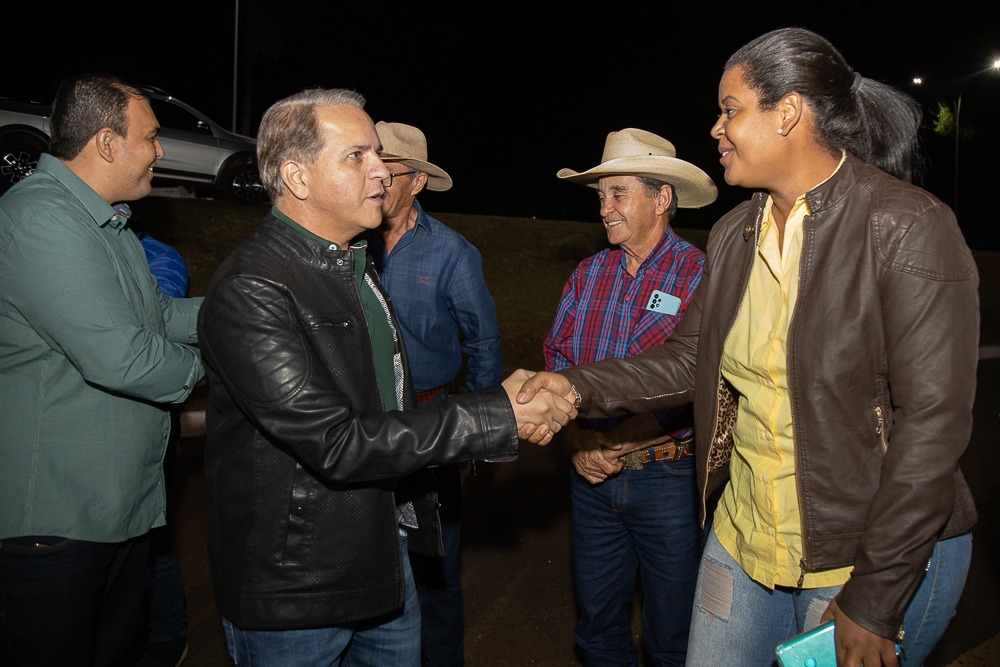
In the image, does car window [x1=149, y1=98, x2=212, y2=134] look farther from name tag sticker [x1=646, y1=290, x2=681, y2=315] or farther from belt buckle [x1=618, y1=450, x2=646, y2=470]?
belt buckle [x1=618, y1=450, x2=646, y2=470]

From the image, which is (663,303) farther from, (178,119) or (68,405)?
(178,119)

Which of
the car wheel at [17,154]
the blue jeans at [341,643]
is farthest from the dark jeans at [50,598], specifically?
the car wheel at [17,154]

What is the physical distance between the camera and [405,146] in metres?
4.41

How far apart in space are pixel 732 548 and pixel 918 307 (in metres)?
0.98

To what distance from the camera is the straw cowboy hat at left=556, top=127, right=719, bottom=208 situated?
3.66m

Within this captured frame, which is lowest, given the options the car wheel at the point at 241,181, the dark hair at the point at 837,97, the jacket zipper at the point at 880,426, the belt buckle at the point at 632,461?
the car wheel at the point at 241,181

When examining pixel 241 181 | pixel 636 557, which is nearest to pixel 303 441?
pixel 636 557

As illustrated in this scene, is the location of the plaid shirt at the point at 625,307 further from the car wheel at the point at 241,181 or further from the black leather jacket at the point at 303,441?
the car wheel at the point at 241,181

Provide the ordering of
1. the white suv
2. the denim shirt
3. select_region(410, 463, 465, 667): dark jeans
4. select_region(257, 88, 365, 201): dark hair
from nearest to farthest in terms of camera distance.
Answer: select_region(257, 88, 365, 201): dark hair, select_region(410, 463, 465, 667): dark jeans, the denim shirt, the white suv

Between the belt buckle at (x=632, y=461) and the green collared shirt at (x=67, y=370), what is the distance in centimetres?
183

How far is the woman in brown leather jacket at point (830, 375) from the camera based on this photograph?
1.95 meters

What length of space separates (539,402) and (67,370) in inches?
64.1

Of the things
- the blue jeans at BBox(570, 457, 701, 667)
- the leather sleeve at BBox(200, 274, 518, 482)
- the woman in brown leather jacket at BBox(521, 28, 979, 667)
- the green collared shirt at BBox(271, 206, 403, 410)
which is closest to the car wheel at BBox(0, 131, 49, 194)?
the green collared shirt at BBox(271, 206, 403, 410)

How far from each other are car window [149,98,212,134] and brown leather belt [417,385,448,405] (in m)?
11.6
